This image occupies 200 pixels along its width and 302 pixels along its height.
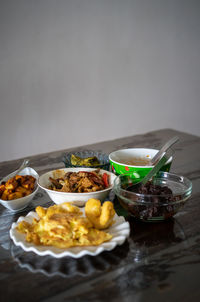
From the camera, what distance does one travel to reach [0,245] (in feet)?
2.99

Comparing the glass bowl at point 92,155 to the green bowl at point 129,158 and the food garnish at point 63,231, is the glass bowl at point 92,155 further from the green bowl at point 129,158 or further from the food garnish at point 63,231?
the food garnish at point 63,231

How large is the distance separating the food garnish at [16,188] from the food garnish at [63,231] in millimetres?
182

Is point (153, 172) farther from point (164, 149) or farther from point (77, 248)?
point (77, 248)

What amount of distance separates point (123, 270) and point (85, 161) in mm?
591

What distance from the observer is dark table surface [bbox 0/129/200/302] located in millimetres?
712

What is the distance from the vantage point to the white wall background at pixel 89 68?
2.96 metres

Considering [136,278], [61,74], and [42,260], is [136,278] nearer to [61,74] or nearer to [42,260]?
[42,260]

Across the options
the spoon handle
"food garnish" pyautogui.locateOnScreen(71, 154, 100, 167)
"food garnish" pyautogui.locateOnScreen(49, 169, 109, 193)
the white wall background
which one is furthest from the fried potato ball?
the white wall background

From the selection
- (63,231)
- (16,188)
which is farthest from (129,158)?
(63,231)

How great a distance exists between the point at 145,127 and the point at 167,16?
4.35 feet

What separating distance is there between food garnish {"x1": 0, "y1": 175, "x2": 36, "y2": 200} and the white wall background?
202cm

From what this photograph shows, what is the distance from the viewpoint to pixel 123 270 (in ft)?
2.60

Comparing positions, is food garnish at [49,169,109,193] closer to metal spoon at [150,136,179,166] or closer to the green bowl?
the green bowl

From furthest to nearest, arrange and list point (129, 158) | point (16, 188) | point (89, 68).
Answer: point (89, 68) < point (129, 158) < point (16, 188)
